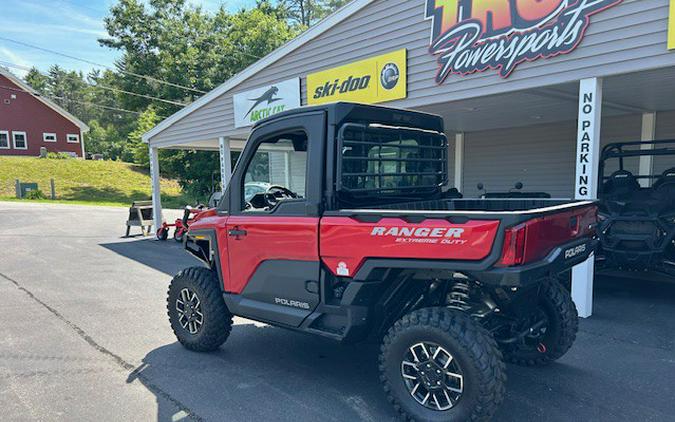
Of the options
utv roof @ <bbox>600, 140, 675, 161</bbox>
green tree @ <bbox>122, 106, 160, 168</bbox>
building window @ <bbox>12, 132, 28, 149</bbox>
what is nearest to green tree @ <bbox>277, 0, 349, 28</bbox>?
green tree @ <bbox>122, 106, 160, 168</bbox>

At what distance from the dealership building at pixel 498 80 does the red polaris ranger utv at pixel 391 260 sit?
99 cm

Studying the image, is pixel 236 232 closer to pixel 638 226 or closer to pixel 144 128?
pixel 638 226

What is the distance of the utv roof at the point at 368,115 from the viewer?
3.38m

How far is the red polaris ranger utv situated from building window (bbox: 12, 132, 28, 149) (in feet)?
129

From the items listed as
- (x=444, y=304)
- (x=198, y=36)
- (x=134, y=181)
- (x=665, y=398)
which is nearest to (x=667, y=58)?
(x=665, y=398)

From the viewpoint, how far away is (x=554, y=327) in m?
3.77

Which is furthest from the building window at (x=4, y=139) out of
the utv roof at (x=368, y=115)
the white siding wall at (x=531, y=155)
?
the utv roof at (x=368, y=115)

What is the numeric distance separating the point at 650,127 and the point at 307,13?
35075mm

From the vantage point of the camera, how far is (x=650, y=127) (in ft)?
29.3

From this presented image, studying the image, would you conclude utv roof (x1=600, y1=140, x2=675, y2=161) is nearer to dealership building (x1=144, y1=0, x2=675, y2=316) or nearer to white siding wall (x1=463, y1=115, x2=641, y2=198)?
dealership building (x1=144, y1=0, x2=675, y2=316)

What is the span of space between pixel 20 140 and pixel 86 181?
958 cm

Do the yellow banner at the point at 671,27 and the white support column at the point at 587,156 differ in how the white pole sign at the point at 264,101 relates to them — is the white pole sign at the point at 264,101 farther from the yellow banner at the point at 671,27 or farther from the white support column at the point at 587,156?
the yellow banner at the point at 671,27

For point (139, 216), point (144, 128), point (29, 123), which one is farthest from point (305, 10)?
point (139, 216)

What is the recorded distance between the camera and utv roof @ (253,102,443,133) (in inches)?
133
